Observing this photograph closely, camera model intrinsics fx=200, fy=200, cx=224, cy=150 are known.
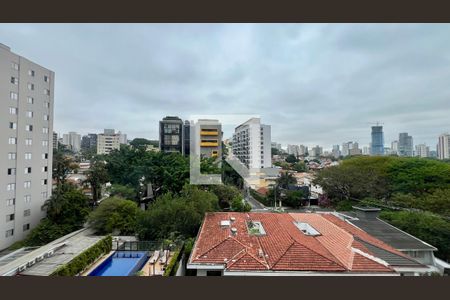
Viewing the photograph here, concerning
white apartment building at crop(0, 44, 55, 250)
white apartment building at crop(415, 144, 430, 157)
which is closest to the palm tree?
white apartment building at crop(415, 144, 430, 157)

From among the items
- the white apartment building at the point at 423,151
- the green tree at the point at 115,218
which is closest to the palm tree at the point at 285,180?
the white apartment building at the point at 423,151

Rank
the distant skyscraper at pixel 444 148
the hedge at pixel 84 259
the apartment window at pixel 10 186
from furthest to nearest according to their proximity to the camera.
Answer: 1. the distant skyscraper at pixel 444 148
2. the apartment window at pixel 10 186
3. the hedge at pixel 84 259

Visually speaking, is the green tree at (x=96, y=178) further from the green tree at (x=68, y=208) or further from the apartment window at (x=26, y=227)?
the apartment window at (x=26, y=227)

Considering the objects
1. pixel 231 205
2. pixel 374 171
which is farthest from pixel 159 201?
pixel 374 171

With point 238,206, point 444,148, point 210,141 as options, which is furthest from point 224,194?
point 444,148

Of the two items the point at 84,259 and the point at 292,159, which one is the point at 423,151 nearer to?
the point at 292,159

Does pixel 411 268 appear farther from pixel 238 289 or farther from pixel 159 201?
pixel 159 201
